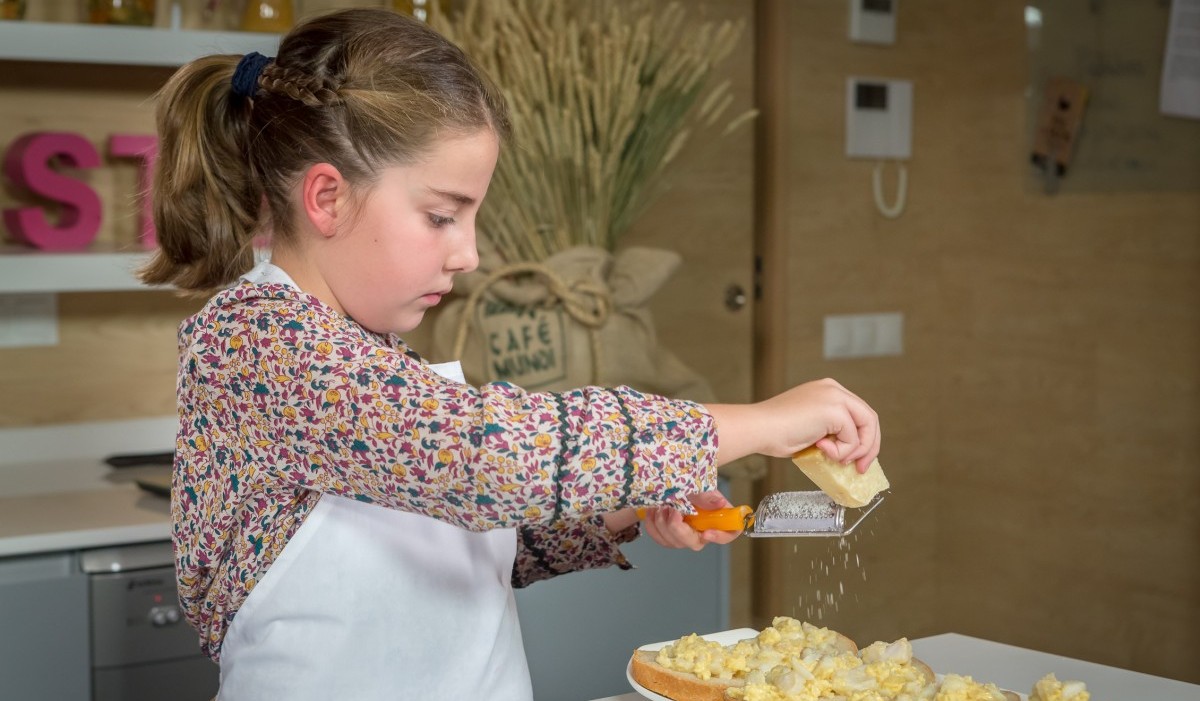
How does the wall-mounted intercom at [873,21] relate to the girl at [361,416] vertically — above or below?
above

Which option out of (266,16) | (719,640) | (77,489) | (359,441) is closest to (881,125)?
(266,16)

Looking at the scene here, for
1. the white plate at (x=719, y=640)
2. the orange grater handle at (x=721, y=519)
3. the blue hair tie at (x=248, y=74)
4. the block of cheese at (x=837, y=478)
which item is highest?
the blue hair tie at (x=248, y=74)

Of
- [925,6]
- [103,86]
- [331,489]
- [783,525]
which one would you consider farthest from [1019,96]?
[331,489]

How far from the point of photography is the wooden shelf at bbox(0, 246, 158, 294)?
204 centimetres

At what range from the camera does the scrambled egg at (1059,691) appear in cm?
91

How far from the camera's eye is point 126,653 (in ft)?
6.06

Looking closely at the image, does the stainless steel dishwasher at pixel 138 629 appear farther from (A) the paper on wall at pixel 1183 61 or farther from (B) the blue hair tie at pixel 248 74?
(A) the paper on wall at pixel 1183 61

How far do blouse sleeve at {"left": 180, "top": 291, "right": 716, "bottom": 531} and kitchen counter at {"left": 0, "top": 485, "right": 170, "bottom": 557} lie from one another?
98cm

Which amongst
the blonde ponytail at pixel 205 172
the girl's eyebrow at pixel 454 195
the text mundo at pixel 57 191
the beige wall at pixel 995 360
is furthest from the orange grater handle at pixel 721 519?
the beige wall at pixel 995 360

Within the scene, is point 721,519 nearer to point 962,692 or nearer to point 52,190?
point 962,692

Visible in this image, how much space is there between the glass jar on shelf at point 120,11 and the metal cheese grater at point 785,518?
1569 mm

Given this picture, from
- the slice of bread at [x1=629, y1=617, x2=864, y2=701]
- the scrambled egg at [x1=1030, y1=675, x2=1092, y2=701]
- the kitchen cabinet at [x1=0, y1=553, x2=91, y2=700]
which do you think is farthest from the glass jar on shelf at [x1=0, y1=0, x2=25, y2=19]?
the scrambled egg at [x1=1030, y1=675, x2=1092, y2=701]

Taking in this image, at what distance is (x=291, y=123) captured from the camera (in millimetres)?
1052

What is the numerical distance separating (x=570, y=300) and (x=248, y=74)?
3.70 ft
